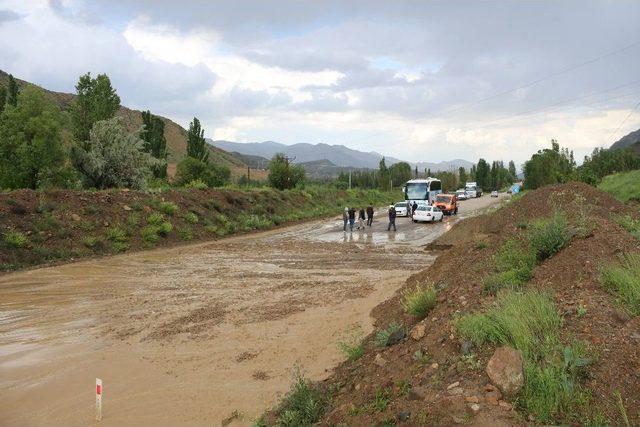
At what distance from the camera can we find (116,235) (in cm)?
2367

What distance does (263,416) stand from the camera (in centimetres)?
651

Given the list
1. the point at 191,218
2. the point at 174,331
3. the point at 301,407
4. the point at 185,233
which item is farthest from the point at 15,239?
the point at 301,407

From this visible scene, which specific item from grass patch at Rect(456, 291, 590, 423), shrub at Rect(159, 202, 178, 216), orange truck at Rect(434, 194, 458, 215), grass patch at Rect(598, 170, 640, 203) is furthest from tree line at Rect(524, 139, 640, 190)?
grass patch at Rect(456, 291, 590, 423)

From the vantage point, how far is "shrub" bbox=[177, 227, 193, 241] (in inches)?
1078

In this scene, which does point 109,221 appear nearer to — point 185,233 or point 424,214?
point 185,233

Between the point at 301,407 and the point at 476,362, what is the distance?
7.31 feet

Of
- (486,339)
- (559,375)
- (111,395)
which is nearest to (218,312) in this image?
(111,395)

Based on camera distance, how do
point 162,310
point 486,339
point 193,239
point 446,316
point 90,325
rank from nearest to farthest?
point 486,339
point 446,316
point 90,325
point 162,310
point 193,239

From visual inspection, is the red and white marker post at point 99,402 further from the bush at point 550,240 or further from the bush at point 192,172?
the bush at point 192,172

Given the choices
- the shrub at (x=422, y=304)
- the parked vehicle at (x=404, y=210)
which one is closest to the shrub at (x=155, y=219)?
the shrub at (x=422, y=304)

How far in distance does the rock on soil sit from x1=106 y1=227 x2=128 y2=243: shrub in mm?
21739

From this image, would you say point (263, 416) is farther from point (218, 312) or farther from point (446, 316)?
point (218, 312)

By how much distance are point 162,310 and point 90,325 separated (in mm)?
1726

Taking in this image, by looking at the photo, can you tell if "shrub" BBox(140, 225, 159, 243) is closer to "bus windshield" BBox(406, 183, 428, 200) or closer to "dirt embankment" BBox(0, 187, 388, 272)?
"dirt embankment" BBox(0, 187, 388, 272)
